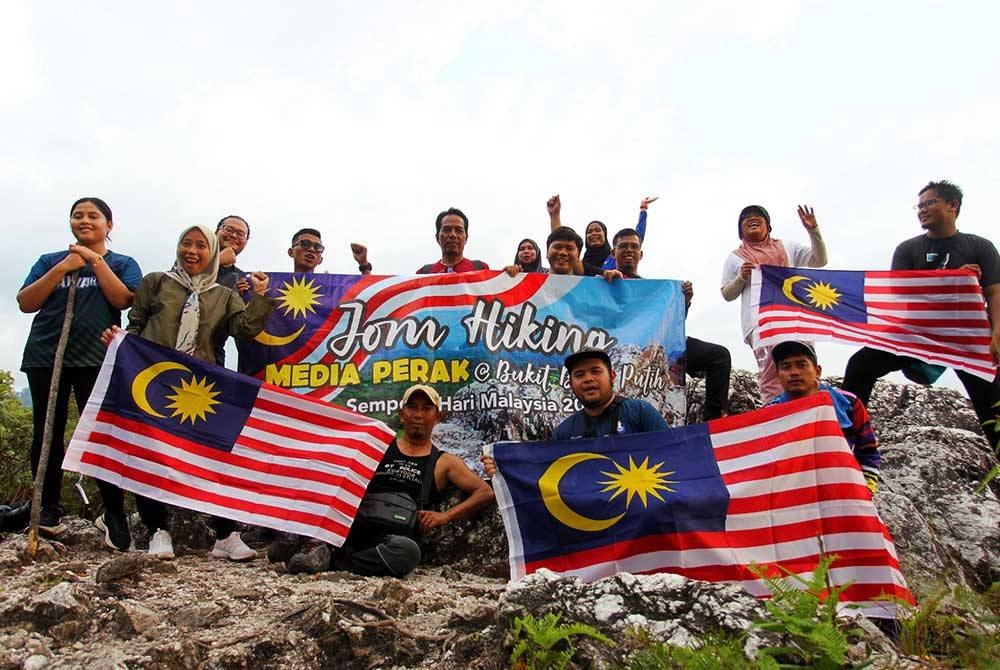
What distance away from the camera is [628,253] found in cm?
750

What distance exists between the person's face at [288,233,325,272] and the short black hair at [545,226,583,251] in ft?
8.05

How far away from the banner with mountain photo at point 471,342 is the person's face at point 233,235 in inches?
17.7

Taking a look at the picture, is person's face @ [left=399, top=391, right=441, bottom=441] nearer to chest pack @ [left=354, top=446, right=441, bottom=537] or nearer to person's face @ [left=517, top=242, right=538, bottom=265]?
chest pack @ [left=354, top=446, right=441, bottom=537]

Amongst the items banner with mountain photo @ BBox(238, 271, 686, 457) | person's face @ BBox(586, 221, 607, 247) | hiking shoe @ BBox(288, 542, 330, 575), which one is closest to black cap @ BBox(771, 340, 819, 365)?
banner with mountain photo @ BBox(238, 271, 686, 457)

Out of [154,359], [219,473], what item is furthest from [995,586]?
[154,359]

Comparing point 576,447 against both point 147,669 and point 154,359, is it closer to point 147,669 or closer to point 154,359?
point 147,669

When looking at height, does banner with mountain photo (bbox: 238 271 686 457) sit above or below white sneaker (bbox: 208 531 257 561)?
above

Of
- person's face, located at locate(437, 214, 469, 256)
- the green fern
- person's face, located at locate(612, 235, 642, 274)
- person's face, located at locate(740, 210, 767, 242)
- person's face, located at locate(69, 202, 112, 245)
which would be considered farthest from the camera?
person's face, located at locate(612, 235, 642, 274)

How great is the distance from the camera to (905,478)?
6.82 meters

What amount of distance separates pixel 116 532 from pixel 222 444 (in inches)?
39.0

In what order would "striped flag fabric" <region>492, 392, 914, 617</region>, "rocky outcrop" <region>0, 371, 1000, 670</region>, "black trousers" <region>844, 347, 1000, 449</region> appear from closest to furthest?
"rocky outcrop" <region>0, 371, 1000, 670</region>, "striped flag fabric" <region>492, 392, 914, 617</region>, "black trousers" <region>844, 347, 1000, 449</region>

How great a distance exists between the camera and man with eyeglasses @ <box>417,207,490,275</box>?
24.2ft

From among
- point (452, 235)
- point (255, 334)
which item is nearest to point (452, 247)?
point (452, 235)

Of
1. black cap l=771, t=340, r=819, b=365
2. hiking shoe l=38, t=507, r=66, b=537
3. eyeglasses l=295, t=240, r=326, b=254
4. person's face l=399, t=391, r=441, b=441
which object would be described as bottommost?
hiking shoe l=38, t=507, r=66, b=537
